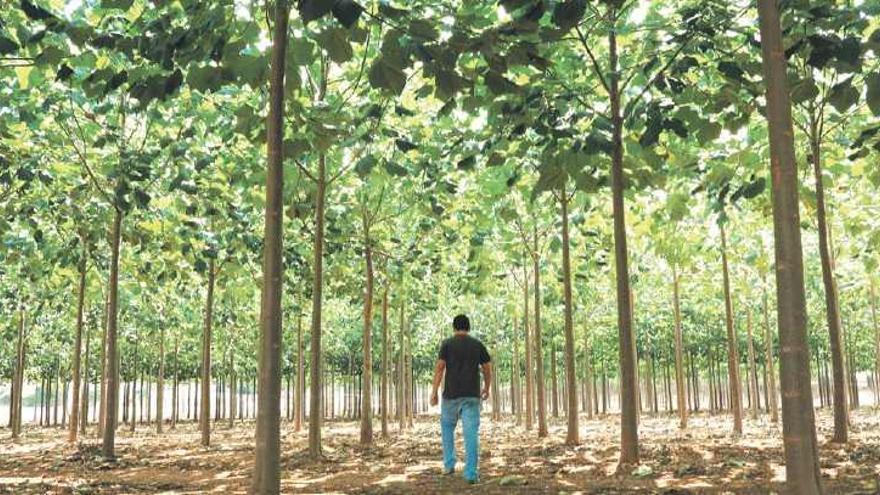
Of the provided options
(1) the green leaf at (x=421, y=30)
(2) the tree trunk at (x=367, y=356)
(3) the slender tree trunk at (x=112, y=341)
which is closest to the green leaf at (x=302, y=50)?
(1) the green leaf at (x=421, y=30)

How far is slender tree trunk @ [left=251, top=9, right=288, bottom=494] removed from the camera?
15.8ft

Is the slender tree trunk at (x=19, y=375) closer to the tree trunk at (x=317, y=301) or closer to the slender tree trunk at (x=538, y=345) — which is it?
the tree trunk at (x=317, y=301)

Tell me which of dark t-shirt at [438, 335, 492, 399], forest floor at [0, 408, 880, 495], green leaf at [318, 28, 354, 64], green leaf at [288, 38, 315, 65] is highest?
green leaf at [288, 38, 315, 65]

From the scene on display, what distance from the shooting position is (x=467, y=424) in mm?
8438

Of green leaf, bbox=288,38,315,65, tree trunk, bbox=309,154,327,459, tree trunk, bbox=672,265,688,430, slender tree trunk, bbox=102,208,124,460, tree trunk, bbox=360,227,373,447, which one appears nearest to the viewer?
green leaf, bbox=288,38,315,65

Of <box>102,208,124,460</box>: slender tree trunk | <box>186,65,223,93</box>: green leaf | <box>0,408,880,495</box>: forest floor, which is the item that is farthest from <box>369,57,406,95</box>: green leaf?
<box>102,208,124,460</box>: slender tree trunk

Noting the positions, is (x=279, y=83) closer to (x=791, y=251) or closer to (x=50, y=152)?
(x=791, y=251)

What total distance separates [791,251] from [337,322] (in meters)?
29.6

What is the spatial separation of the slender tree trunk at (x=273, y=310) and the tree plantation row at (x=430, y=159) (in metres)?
0.01

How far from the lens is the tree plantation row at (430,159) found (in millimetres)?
4207

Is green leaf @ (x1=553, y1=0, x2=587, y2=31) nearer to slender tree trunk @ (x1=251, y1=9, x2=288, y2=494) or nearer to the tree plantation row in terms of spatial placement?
the tree plantation row

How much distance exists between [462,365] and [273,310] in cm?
404

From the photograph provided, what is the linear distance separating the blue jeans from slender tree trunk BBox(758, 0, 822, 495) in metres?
4.90

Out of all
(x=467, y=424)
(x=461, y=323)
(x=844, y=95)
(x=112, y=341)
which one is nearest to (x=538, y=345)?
(x=461, y=323)
